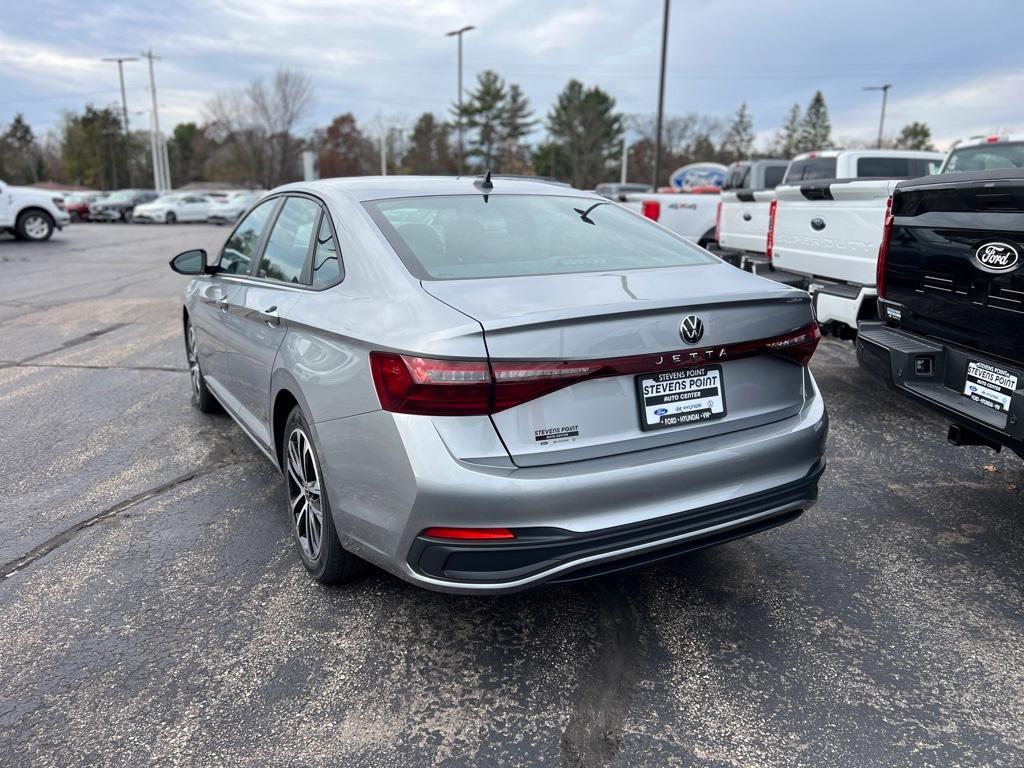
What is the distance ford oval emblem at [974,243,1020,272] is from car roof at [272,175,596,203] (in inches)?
68.8

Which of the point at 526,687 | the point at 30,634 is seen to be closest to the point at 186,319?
the point at 30,634

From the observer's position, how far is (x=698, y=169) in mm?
27734

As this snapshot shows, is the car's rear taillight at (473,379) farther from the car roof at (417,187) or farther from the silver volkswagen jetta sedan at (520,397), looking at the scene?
the car roof at (417,187)

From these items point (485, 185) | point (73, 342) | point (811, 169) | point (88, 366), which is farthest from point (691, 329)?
point (811, 169)

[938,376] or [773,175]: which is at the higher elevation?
[773,175]

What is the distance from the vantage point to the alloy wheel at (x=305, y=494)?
3.11 metres

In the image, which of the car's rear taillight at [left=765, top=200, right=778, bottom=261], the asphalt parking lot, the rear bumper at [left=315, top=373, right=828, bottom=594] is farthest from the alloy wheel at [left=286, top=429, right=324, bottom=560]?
the car's rear taillight at [left=765, top=200, right=778, bottom=261]

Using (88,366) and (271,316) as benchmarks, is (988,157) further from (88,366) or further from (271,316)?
(88,366)

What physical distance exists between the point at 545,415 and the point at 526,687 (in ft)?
3.04

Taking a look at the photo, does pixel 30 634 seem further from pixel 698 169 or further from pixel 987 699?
pixel 698 169

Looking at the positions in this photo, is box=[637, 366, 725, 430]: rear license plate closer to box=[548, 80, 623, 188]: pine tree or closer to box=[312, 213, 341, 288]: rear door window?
box=[312, 213, 341, 288]: rear door window

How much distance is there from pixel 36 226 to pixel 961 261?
23567mm

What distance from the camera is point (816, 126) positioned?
304 feet

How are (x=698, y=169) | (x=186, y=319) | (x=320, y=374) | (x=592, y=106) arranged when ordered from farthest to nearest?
(x=592, y=106) → (x=698, y=169) → (x=186, y=319) → (x=320, y=374)
